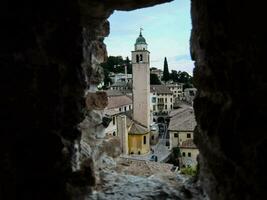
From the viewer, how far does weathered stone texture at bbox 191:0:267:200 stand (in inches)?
66.9

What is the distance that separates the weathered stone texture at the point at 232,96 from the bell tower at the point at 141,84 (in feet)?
88.8

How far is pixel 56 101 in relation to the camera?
2289mm

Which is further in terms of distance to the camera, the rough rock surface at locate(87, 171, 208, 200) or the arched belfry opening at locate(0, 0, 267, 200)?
the rough rock surface at locate(87, 171, 208, 200)

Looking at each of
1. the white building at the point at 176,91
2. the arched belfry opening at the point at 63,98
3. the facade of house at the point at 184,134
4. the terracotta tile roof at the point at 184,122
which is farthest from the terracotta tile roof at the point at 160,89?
the arched belfry opening at the point at 63,98

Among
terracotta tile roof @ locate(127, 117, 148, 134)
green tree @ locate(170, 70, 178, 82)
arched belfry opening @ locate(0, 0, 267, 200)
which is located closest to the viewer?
arched belfry opening @ locate(0, 0, 267, 200)

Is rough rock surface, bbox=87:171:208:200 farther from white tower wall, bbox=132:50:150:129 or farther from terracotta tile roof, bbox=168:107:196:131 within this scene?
white tower wall, bbox=132:50:150:129

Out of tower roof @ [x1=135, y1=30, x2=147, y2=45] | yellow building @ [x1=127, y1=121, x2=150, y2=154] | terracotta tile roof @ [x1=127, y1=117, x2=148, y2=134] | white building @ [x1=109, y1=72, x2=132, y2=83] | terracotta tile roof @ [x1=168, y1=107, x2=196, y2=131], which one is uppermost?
tower roof @ [x1=135, y1=30, x2=147, y2=45]

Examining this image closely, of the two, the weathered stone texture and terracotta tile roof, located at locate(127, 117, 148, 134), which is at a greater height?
the weathered stone texture

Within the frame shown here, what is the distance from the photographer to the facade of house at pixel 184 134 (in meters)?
22.2

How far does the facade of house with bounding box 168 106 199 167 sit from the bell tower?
4.19 metres

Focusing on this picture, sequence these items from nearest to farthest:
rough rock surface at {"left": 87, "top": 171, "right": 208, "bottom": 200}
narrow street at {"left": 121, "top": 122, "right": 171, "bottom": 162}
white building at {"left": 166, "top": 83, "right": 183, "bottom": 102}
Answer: rough rock surface at {"left": 87, "top": 171, "right": 208, "bottom": 200}, narrow street at {"left": 121, "top": 122, "right": 171, "bottom": 162}, white building at {"left": 166, "top": 83, "right": 183, "bottom": 102}

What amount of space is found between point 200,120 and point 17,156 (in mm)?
1124

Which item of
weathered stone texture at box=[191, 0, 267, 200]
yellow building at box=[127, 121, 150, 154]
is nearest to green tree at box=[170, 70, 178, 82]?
yellow building at box=[127, 121, 150, 154]

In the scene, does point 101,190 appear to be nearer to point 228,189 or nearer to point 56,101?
point 56,101
